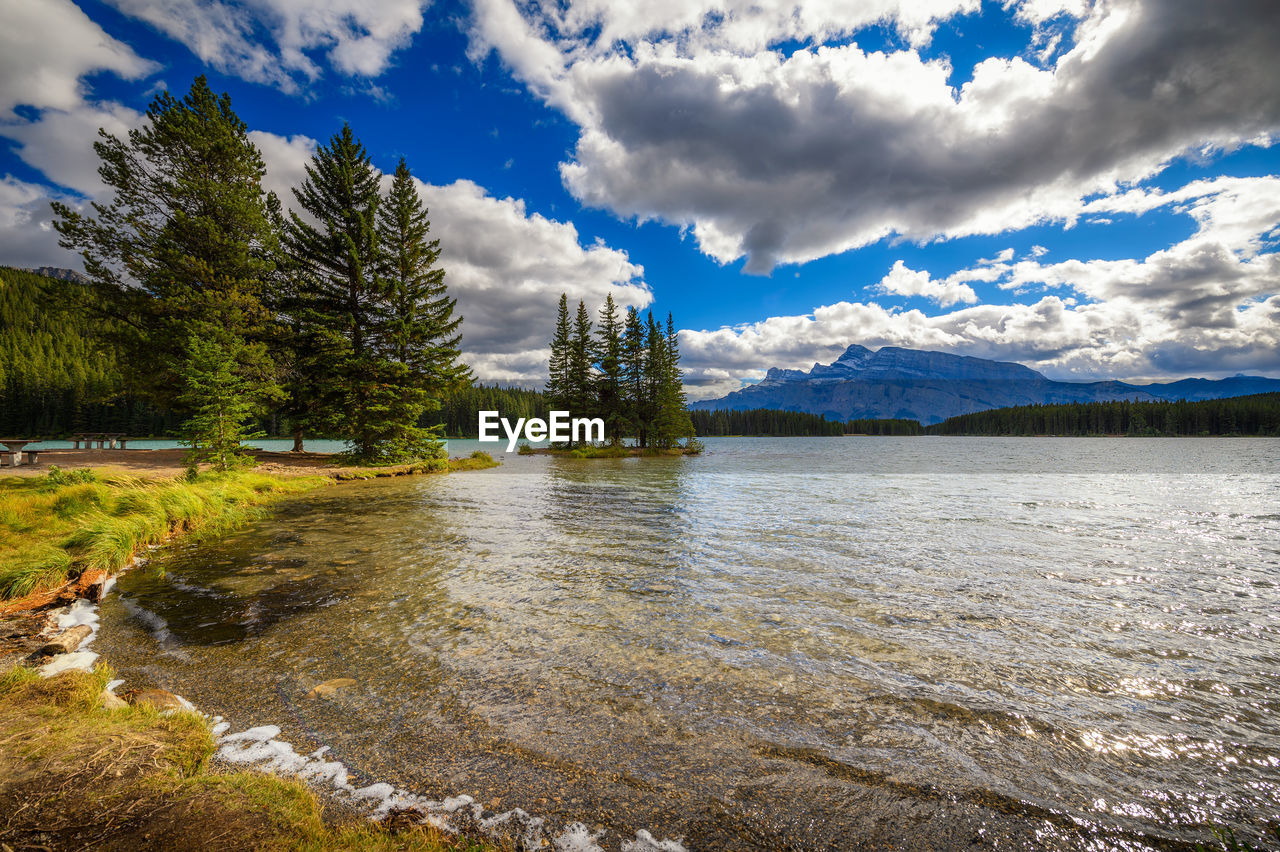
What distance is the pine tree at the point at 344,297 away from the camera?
Result: 28.1 m

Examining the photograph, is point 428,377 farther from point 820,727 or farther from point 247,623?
point 820,727

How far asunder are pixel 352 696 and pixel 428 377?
1119 inches

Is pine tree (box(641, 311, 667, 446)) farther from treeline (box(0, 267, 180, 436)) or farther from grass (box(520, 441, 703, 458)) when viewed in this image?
treeline (box(0, 267, 180, 436))

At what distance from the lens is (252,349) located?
24109 millimetres

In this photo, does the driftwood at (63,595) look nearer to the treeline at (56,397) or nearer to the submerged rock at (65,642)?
the submerged rock at (65,642)

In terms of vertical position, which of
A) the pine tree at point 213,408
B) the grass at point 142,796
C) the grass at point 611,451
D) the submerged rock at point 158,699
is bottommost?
the grass at point 611,451

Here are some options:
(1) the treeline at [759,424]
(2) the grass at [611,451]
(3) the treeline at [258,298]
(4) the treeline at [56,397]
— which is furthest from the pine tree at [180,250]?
(1) the treeline at [759,424]

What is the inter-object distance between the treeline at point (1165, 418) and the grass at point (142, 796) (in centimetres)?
21453

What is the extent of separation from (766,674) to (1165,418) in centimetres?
21421

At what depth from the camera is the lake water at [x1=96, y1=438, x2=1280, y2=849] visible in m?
3.52

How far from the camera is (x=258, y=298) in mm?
27109

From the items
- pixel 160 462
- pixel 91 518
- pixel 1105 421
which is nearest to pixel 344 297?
pixel 160 462

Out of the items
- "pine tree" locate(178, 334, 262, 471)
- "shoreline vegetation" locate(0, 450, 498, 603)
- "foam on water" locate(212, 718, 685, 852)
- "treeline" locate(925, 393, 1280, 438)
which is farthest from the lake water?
"treeline" locate(925, 393, 1280, 438)

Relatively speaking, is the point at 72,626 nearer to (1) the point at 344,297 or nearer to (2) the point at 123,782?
(2) the point at 123,782
